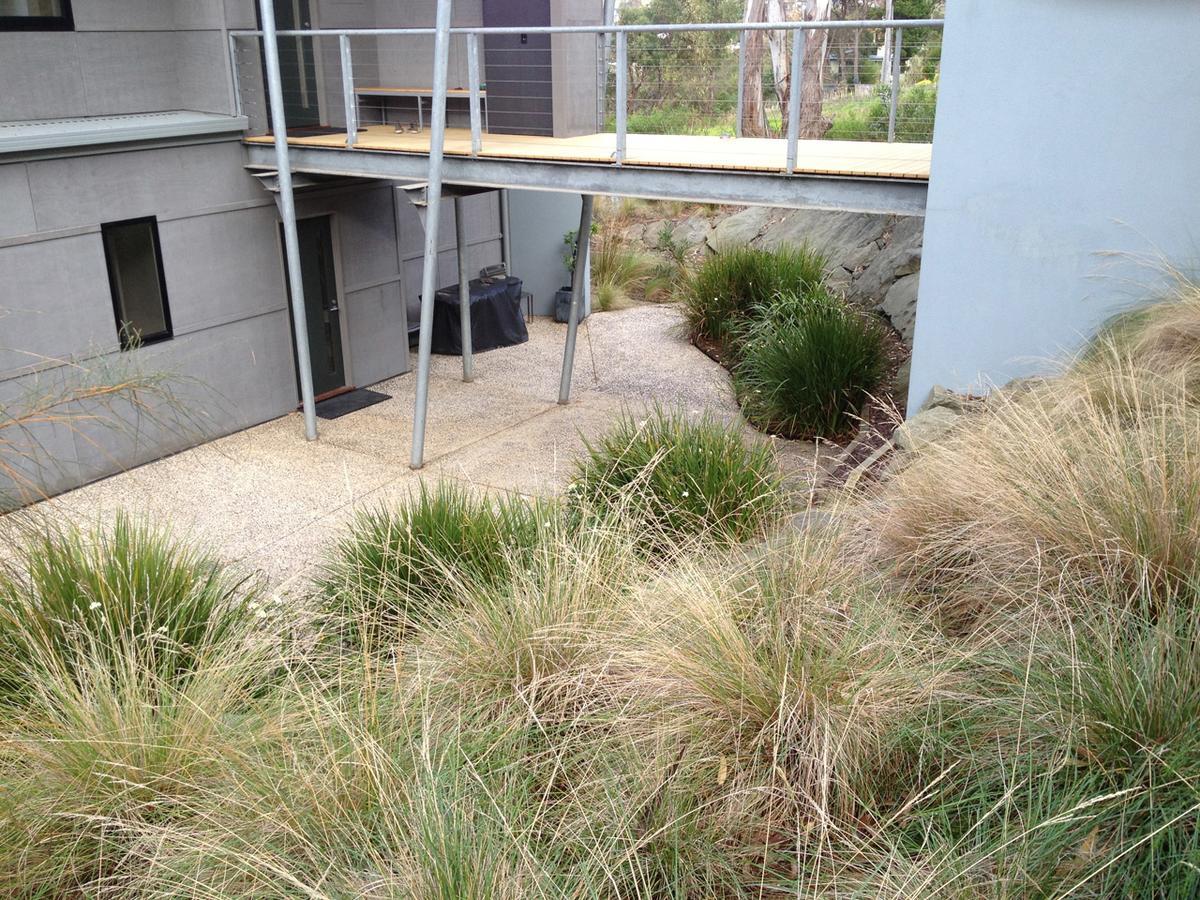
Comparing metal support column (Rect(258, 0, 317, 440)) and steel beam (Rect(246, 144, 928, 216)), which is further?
metal support column (Rect(258, 0, 317, 440))

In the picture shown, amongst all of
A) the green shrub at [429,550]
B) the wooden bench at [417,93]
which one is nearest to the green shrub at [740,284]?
the wooden bench at [417,93]

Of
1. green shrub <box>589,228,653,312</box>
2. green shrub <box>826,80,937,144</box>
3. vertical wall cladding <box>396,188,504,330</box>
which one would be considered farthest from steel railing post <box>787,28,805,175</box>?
green shrub <box>826,80,937,144</box>

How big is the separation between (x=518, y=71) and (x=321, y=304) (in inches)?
125

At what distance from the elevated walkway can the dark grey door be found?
0.50 meters

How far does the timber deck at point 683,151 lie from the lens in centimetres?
716

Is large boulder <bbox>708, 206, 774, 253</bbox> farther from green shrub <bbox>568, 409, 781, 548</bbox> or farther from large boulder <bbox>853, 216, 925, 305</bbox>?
green shrub <bbox>568, 409, 781, 548</bbox>

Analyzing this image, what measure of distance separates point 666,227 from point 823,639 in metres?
14.5

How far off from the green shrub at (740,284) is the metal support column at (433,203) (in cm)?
435

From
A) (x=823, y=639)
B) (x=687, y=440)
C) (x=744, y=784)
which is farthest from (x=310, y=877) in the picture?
(x=687, y=440)

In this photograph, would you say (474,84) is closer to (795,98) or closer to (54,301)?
(795,98)

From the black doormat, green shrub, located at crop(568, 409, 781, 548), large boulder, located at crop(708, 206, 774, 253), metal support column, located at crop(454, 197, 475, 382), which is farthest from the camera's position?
large boulder, located at crop(708, 206, 774, 253)

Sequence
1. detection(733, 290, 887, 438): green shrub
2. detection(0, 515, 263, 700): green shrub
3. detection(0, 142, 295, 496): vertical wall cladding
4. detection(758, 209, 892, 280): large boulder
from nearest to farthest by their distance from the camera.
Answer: detection(0, 515, 263, 700): green shrub → detection(0, 142, 295, 496): vertical wall cladding → detection(733, 290, 887, 438): green shrub → detection(758, 209, 892, 280): large boulder

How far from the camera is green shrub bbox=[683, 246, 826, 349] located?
11773mm

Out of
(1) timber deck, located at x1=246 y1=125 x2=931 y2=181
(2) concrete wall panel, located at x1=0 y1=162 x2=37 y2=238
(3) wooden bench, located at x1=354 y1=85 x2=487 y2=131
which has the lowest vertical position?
(2) concrete wall panel, located at x1=0 y1=162 x2=37 y2=238
